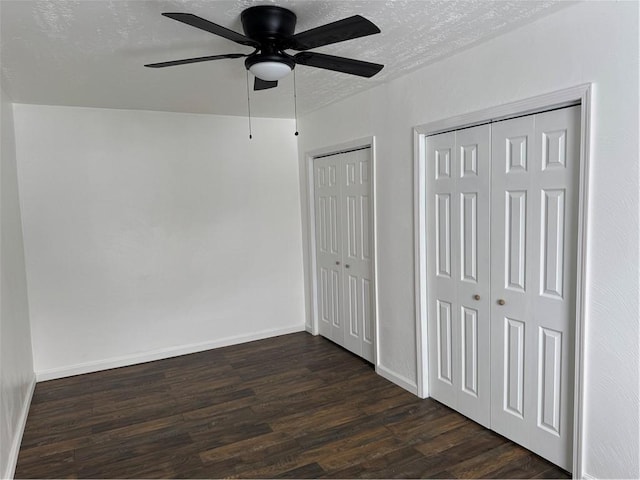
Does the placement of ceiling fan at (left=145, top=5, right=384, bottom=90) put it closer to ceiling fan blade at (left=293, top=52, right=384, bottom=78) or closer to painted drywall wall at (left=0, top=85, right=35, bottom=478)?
ceiling fan blade at (left=293, top=52, right=384, bottom=78)

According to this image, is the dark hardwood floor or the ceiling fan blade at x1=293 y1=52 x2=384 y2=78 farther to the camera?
the dark hardwood floor

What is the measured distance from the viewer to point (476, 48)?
2678 millimetres

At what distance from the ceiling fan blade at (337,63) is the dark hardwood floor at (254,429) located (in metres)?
2.22

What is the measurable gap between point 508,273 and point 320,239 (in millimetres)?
2435

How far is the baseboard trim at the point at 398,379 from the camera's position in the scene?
3.41m

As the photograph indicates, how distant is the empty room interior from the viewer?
213 centimetres

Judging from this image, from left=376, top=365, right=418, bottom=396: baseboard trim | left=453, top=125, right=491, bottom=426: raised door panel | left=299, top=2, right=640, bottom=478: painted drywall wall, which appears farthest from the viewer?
left=376, top=365, right=418, bottom=396: baseboard trim

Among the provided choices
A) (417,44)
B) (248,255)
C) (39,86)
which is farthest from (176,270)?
(417,44)

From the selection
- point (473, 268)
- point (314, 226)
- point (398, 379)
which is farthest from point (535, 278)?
point (314, 226)

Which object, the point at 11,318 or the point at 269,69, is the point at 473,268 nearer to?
the point at 269,69

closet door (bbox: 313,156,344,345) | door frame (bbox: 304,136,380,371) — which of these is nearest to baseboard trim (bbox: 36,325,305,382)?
door frame (bbox: 304,136,380,371)

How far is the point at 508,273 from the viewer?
8.62 ft

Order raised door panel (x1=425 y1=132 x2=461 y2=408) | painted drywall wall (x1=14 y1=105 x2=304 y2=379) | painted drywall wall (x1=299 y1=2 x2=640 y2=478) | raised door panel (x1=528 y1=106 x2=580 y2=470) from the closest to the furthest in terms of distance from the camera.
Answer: painted drywall wall (x1=299 y1=2 x2=640 y2=478)
raised door panel (x1=528 y1=106 x2=580 y2=470)
raised door panel (x1=425 y1=132 x2=461 y2=408)
painted drywall wall (x1=14 y1=105 x2=304 y2=379)

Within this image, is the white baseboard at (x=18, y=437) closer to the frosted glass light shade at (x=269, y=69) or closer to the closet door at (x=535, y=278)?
the frosted glass light shade at (x=269, y=69)
